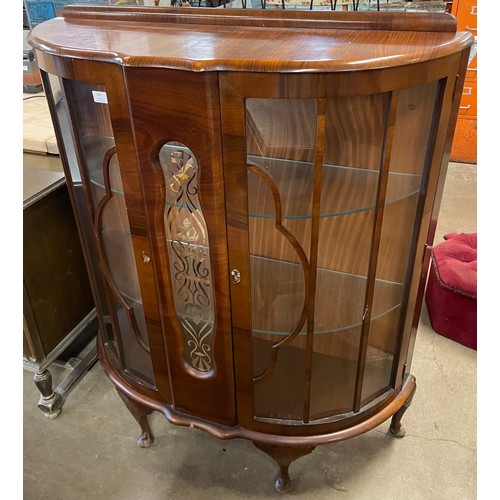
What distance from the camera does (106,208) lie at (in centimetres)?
97

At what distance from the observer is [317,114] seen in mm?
701

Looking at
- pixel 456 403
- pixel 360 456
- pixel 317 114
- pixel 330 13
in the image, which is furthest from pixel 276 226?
pixel 456 403

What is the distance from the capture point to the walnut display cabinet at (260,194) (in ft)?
2.31

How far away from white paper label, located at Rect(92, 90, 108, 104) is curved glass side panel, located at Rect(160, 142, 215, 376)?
0.39 feet

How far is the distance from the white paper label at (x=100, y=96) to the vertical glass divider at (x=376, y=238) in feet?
1.42

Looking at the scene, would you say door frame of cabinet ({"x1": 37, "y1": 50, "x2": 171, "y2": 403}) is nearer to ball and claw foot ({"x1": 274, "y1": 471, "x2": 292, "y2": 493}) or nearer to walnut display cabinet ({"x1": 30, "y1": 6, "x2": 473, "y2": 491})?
walnut display cabinet ({"x1": 30, "y1": 6, "x2": 473, "y2": 491})

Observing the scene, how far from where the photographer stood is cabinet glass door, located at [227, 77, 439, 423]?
0.75 m

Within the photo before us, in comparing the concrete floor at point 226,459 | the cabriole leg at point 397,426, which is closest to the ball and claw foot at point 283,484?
the concrete floor at point 226,459

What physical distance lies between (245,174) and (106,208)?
349 millimetres

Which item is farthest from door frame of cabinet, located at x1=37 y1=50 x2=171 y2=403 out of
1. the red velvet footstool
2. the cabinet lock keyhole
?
the red velvet footstool

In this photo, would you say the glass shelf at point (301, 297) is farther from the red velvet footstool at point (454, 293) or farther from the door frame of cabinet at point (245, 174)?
the red velvet footstool at point (454, 293)

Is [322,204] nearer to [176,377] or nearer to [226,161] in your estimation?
[226,161]

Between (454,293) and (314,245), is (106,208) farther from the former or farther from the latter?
(454,293)

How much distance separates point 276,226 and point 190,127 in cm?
21
